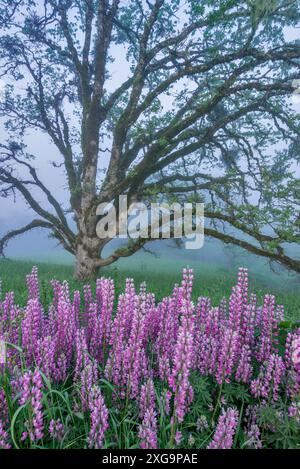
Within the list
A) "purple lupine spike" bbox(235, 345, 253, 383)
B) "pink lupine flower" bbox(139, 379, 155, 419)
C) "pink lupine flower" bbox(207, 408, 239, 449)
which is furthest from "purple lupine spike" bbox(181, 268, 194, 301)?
"pink lupine flower" bbox(207, 408, 239, 449)

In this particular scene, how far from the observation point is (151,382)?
2.70 meters

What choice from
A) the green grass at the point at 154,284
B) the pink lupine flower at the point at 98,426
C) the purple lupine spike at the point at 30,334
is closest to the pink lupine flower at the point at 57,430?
the pink lupine flower at the point at 98,426

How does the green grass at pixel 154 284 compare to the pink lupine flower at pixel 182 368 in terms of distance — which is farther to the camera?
the green grass at pixel 154 284

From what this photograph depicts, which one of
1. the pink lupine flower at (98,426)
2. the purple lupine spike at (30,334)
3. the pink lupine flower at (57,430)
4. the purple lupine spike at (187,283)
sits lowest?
the pink lupine flower at (57,430)

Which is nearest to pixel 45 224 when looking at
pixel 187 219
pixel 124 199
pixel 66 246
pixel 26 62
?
pixel 66 246

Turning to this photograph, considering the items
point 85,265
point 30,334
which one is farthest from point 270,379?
point 85,265

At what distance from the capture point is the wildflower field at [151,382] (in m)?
2.38

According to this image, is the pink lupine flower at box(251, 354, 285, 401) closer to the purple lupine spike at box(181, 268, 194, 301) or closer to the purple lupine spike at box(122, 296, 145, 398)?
the purple lupine spike at box(181, 268, 194, 301)

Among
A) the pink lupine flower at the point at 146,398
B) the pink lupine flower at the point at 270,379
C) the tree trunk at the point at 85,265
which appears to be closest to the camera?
the pink lupine flower at the point at 146,398

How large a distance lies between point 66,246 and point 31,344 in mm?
12226

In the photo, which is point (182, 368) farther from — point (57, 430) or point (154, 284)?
point (154, 284)

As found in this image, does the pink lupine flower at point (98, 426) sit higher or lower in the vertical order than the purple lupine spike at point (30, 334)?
lower

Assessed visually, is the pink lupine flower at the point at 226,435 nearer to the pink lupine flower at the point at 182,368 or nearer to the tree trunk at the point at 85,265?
the pink lupine flower at the point at 182,368

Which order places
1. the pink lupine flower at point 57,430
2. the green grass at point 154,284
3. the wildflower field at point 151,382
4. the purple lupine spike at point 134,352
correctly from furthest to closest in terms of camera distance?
1. the green grass at point 154,284
2. the purple lupine spike at point 134,352
3. the pink lupine flower at point 57,430
4. the wildflower field at point 151,382
